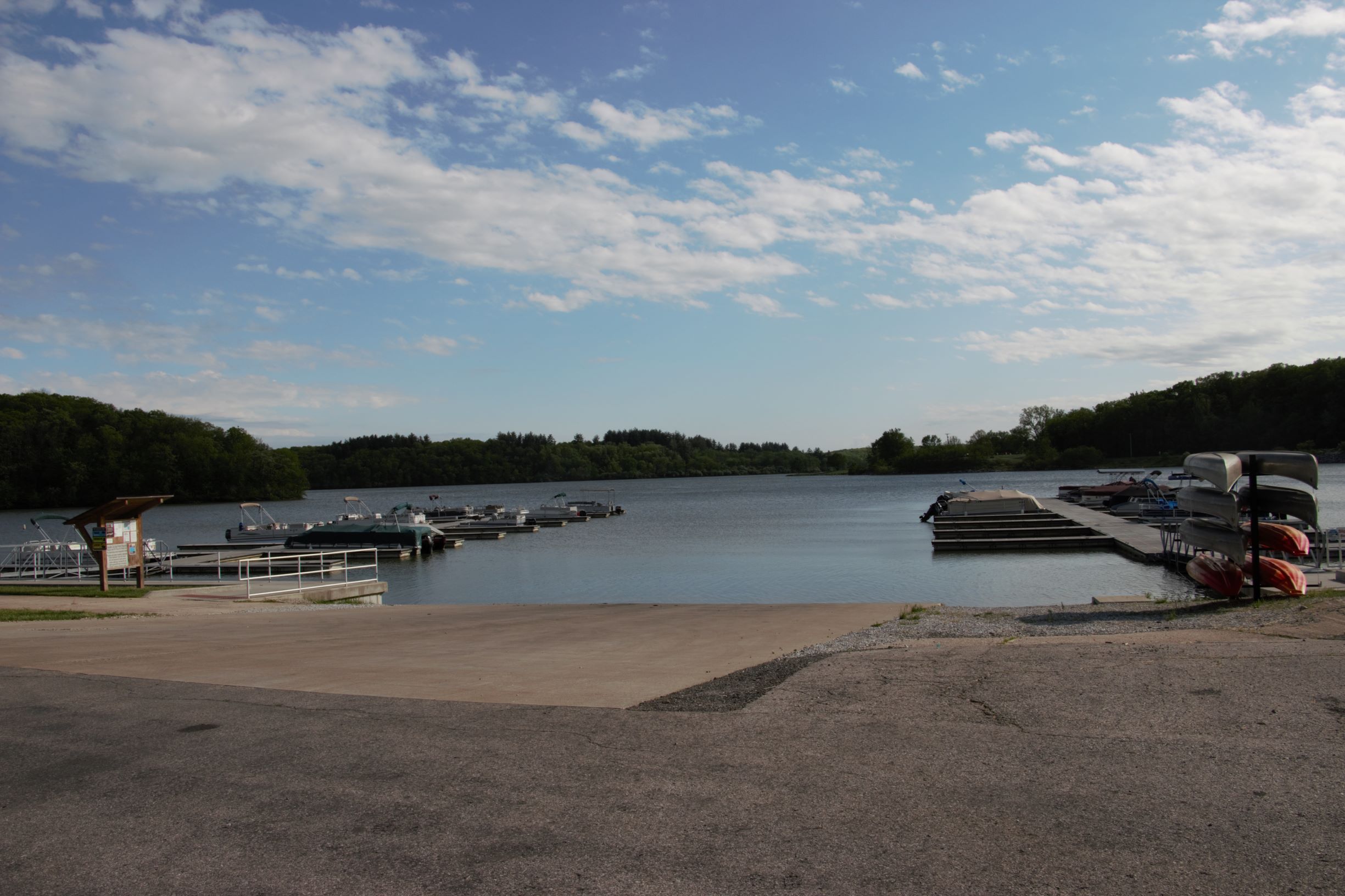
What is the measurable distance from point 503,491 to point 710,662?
150113mm

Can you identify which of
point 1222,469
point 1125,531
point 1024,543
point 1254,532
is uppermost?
point 1222,469

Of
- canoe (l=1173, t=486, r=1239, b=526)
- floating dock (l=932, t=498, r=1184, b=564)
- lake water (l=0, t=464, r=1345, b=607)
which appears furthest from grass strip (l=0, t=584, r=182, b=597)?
floating dock (l=932, t=498, r=1184, b=564)

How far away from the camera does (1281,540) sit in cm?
1314

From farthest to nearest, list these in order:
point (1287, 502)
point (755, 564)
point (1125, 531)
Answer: point (1125, 531) < point (755, 564) < point (1287, 502)

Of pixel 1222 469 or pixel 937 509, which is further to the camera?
pixel 937 509

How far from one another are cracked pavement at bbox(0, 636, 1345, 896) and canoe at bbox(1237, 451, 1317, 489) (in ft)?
18.2

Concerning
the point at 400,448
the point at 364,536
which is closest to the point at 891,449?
the point at 400,448

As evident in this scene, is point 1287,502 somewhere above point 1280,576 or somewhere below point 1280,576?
above

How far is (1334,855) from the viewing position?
12.3 feet

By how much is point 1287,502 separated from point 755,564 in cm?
2121

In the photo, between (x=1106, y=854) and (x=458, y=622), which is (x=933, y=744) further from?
(x=458, y=622)

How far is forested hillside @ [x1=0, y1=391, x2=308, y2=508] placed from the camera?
106 meters

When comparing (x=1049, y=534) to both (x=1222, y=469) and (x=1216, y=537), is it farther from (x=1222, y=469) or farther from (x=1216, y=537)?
(x=1222, y=469)

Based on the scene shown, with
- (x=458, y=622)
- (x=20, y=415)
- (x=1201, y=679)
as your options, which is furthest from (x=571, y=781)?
(x=20, y=415)
